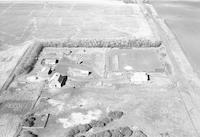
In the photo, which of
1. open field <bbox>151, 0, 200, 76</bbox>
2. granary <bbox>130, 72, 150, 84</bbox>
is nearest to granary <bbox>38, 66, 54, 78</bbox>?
granary <bbox>130, 72, 150, 84</bbox>

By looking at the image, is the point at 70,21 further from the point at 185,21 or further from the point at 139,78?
the point at 139,78

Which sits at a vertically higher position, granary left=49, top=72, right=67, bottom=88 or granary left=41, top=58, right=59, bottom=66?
granary left=49, top=72, right=67, bottom=88

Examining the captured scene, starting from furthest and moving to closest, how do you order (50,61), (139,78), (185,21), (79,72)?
1. (185,21)
2. (50,61)
3. (79,72)
4. (139,78)

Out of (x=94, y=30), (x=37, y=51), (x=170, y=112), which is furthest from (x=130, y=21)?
(x=170, y=112)

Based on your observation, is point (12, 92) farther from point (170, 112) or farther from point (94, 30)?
point (94, 30)

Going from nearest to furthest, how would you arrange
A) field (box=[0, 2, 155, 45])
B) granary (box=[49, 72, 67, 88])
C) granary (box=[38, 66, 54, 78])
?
granary (box=[49, 72, 67, 88]), granary (box=[38, 66, 54, 78]), field (box=[0, 2, 155, 45])

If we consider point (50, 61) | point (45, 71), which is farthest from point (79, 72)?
point (50, 61)

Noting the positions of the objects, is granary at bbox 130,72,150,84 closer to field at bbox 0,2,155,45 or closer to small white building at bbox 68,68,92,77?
small white building at bbox 68,68,92,77

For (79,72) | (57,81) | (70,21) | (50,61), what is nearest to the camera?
(57,81)
